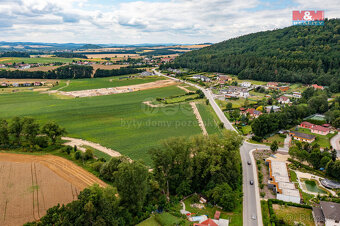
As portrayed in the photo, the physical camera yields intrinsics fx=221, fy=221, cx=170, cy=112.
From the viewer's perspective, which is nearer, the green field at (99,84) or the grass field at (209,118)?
the grass field at (209,118)

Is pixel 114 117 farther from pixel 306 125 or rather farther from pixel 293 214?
pixel 306 125

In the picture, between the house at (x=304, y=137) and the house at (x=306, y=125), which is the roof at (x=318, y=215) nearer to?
the house at (x=304, y=137)

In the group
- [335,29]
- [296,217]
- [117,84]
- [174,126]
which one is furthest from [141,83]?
[335,29]

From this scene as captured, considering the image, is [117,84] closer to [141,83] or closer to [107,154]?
[141,83]

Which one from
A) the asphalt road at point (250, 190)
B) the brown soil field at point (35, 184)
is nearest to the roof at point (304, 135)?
the asphalt road at point (250, 190)

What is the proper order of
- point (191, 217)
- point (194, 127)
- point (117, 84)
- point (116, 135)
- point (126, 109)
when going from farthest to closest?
point (117, 84) < point (126, 109) < point (194, 127) < point (116, 135) < point (191, 217)

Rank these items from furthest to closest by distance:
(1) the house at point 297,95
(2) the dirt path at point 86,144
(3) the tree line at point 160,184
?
1. (1) the house at point 297,95
2. (2) the dirt path at point 86,144
3. (3) the tree line at point 160,184

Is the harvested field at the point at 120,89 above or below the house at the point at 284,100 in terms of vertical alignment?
above
